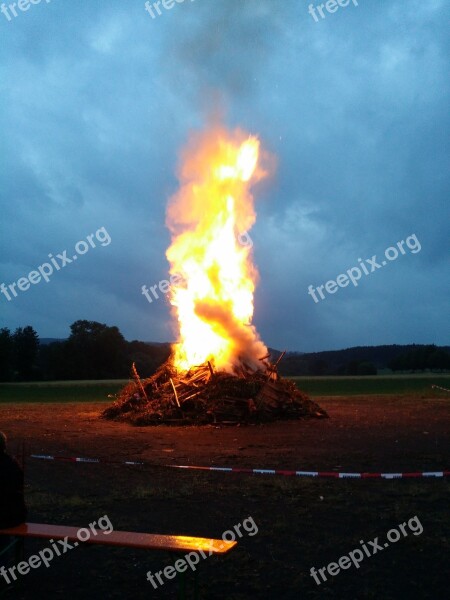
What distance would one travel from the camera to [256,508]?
342 inches

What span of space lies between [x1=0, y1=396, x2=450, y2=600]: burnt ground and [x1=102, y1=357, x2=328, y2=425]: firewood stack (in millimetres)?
2526

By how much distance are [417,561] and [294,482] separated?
3.85m

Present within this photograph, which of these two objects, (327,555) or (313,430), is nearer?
(327,555)

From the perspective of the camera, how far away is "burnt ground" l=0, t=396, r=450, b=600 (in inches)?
237

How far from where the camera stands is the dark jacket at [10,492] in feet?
19.6

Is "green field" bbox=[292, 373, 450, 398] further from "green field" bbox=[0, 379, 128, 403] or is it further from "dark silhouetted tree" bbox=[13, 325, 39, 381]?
"dark silhouetted tree" bbox=[13, 325, 39, 381]

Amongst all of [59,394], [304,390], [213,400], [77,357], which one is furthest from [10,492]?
[77,357]

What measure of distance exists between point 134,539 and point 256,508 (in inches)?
Result: 127

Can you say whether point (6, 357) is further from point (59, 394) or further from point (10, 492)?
point (10, 492)

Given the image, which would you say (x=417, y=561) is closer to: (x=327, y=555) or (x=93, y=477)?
(x=327, y=555)

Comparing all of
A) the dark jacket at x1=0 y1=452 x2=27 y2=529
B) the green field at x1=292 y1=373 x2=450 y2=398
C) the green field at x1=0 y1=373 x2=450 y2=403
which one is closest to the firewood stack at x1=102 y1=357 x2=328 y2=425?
the green field at x1=0 y1=373 x2=450 y2=403

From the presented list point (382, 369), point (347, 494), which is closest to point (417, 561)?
point (347, 494)

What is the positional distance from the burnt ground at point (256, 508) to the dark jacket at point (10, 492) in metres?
0.66

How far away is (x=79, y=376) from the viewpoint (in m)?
84.5
